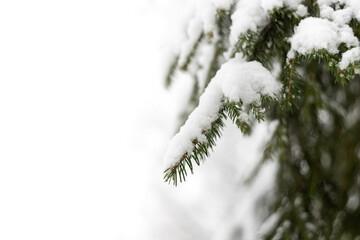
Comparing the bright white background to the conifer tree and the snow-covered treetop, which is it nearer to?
the conifer tree

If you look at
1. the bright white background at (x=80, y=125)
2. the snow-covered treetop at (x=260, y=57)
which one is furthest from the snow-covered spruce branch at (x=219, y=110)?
the bright white background at (x=80, y=125)

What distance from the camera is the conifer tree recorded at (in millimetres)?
705

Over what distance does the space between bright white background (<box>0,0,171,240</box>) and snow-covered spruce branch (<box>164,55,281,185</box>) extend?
10.7ft

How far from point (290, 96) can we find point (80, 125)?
4665 millimetres

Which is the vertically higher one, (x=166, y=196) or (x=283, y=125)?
(x=166, y=196)

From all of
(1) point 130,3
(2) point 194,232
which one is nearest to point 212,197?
(2) point 194,232

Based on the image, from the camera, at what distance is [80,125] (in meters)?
4.96

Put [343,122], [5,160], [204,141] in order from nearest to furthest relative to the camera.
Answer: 1. [204,141]
2. [343,122]
3. [5,160]

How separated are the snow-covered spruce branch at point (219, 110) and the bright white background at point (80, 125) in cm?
→ 326

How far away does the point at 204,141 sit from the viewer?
0.72 metres

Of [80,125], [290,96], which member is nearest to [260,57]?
[290,96]

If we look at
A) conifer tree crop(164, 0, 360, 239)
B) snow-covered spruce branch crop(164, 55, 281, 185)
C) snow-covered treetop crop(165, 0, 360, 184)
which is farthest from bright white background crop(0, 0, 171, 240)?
snow-covered spruce branch crop(164, 55, 281, 185)

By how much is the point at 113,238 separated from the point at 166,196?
3.60 ft

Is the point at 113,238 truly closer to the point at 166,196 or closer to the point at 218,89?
the point at 166,196
